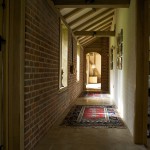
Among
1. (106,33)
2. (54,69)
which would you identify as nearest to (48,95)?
(54,69)

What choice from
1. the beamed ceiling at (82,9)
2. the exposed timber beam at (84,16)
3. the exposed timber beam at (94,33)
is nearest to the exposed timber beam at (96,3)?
the beamed ceiling at (82,9)

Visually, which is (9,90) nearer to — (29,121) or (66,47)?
(29,121)

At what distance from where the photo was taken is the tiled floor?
3.71 meters

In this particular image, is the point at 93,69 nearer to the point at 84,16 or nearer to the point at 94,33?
the point at 94,33

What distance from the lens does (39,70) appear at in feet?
13.2

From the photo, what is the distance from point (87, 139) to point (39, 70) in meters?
1.34

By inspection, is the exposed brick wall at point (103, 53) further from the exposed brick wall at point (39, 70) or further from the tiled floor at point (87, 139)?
the tiled floor at point (87, 139)

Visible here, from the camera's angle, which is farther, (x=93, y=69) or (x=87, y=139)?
(x=93, y=69)

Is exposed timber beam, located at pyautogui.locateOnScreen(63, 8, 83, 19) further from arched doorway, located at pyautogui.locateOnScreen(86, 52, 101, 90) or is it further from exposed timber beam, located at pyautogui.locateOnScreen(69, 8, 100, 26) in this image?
arched doorway, located at pyautogui.locateOnScreen(86, 52, 101, 90)

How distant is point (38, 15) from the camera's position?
3.94 metres

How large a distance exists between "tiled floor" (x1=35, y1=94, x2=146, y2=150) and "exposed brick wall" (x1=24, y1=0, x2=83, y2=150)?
0.18 meters

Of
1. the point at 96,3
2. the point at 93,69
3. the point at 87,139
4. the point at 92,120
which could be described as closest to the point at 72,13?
the point at 96,3

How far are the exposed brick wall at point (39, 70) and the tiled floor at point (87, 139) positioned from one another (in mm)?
183

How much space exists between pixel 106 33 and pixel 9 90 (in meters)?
6.86
